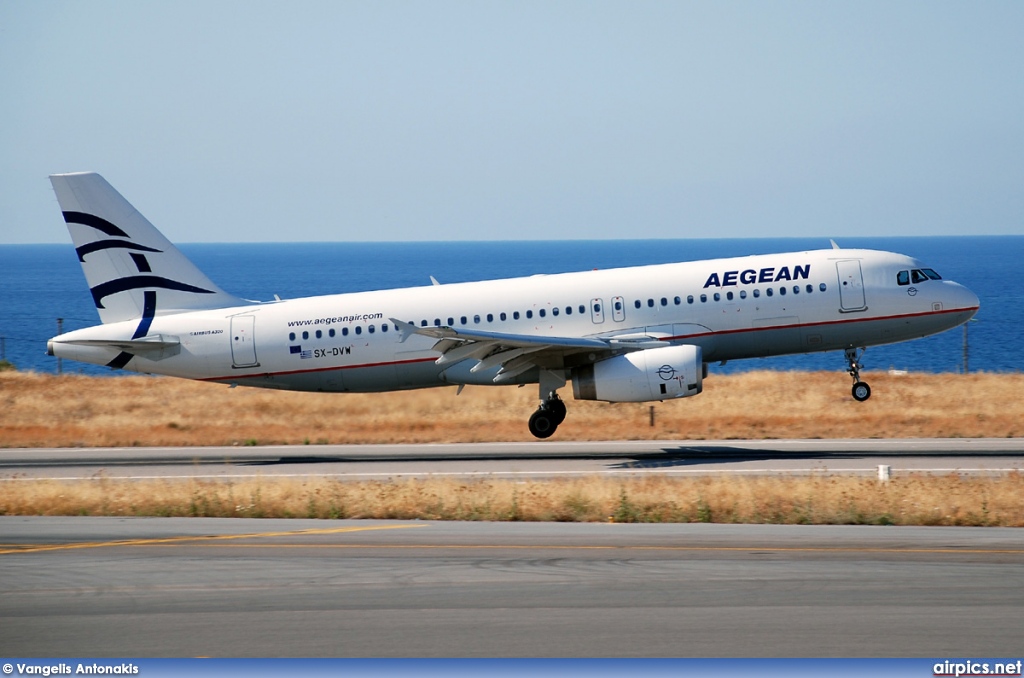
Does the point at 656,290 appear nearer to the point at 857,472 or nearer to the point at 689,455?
the point at 689,455

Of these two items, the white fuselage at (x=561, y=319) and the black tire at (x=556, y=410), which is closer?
the white fuselage at (x=561, y=319)

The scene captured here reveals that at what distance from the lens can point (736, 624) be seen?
450 inches

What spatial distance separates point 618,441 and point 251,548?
16324 millimetres

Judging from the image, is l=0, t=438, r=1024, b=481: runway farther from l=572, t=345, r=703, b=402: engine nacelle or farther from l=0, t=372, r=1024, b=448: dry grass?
l=572, t=345, r=703, b=402: engine nacelle

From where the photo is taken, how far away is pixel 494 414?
3684 centimetres

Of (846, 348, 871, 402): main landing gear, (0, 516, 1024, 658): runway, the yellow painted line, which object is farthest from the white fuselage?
the yellow painted line

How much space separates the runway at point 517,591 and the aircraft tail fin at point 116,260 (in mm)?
13831

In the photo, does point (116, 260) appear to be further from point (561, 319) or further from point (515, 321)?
point (561, 319)

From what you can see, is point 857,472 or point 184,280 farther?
point 184,280

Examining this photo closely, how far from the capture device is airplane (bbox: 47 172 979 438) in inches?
1107

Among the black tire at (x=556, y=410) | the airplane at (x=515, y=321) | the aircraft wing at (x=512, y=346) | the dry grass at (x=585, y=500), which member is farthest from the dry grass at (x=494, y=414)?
the dry grass at (x=585, y=500)

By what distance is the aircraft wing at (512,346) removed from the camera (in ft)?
88.3

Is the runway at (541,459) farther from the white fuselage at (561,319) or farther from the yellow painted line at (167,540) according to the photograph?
the yellow painted line at (167,540)

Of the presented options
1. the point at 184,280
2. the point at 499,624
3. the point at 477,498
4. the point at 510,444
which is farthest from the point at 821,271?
the point at 499,624
